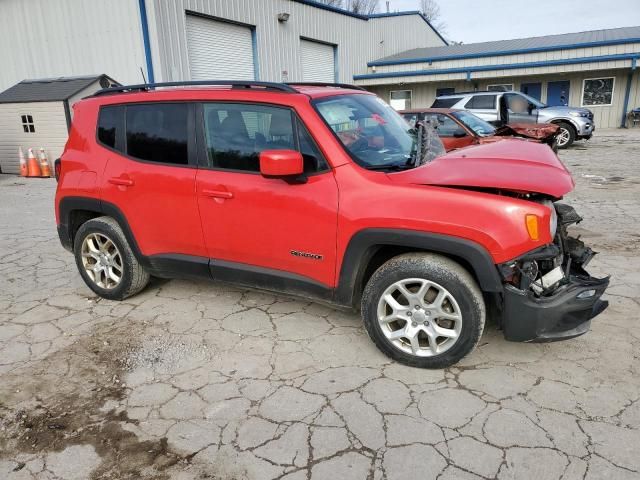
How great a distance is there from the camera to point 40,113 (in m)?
12.2

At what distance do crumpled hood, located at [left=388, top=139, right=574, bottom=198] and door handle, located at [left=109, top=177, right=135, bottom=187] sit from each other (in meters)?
2.11

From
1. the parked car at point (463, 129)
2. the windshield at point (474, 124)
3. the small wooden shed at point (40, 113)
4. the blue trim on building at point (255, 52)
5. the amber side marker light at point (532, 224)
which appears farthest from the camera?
the blue trim on building at point (255, 52)

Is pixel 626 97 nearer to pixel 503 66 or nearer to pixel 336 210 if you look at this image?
pixel 503 66

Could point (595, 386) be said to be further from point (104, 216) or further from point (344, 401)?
point (104, 216)

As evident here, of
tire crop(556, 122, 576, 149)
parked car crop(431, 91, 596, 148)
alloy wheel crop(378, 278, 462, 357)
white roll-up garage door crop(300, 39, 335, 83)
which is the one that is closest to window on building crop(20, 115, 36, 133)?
white roll-up garage door crop(300, 39, 335, 83)

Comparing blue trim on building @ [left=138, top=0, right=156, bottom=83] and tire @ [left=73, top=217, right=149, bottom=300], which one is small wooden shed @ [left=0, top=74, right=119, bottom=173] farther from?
tire @ [left=73, top=217, right=149, bottom=300]

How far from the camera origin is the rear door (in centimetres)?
369

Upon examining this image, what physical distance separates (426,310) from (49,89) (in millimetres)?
12840

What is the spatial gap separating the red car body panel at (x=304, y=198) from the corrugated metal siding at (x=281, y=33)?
9614 millimetres

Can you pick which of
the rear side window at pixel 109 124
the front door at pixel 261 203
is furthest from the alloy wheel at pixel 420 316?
the rear side window at pixel 109 124

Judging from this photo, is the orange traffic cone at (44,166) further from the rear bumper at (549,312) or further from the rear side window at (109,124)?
the rear bumper at (549,312)

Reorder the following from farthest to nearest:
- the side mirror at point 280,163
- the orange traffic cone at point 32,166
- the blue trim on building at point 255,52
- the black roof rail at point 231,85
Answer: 1. the blue trim on building at point 255,52
2. the orange traffic cone at point 32,166
3. the black roof rail at point 231,85
4. the side mirror at point 280,163

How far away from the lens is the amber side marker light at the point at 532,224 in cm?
272

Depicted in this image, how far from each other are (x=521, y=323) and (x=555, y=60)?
22.5 m
